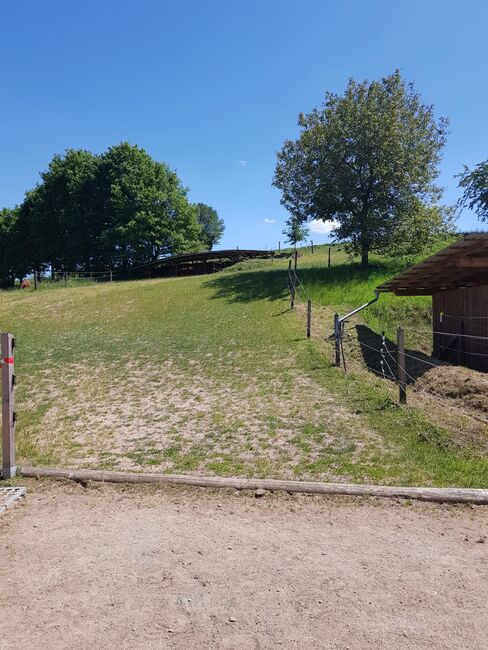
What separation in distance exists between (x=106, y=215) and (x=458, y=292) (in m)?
38.2

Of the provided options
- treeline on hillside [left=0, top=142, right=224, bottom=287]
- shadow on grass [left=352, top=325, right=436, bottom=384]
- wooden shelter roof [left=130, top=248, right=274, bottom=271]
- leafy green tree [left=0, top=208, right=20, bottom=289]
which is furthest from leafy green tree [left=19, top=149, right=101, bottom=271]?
shadow on grass [left=352, top=325, right=436, bottom=384]

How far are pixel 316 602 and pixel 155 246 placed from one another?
44202 mm

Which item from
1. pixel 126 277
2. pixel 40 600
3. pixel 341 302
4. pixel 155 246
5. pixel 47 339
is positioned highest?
pixel 155 246

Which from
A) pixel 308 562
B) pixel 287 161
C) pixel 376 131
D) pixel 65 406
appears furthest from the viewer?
pixel 287 161

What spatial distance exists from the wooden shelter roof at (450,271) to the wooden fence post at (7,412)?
29.5 feet

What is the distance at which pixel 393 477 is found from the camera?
17.6ft

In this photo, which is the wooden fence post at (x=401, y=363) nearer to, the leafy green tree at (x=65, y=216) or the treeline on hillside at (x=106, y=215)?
the treeline on hillside at (x=106, y=215)

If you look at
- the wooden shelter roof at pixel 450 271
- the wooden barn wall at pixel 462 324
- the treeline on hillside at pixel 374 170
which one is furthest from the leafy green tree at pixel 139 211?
the wooden barn wall at pixel 462 324

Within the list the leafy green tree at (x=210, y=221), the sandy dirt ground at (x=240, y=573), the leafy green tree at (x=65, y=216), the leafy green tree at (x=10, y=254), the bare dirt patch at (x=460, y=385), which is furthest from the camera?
the leafy green tree at (x=210, y=221)

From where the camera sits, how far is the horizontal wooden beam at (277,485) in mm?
4730

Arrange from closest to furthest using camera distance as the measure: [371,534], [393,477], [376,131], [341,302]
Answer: [371,534]
[393,477]
[341,302]
[376,131]

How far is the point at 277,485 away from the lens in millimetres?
5039

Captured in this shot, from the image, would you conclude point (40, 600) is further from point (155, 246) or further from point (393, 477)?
point (155, 246)

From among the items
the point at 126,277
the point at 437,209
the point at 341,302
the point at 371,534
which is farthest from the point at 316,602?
the point at 126,277
